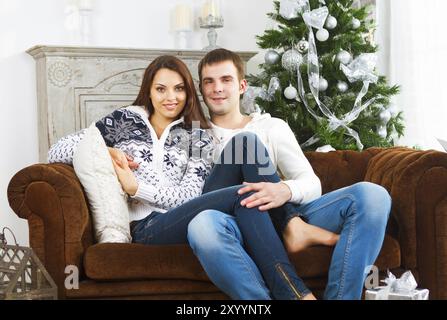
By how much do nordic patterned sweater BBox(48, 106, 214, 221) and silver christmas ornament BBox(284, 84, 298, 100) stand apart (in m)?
0.94

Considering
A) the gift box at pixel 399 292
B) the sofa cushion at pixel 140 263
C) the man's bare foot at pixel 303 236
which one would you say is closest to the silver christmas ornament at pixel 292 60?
the man's bare foot at pixel 303 236

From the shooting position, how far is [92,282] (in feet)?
7.91

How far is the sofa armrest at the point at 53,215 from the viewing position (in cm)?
241

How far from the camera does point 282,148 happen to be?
2742 mm

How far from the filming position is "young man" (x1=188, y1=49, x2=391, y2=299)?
2.22 metres

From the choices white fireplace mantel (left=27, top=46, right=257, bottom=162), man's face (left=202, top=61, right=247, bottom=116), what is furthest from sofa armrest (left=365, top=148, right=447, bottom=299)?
white fireplace mantel (left=27, top=46, right=257, bottom=162)

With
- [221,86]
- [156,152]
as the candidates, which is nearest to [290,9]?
[221,86]

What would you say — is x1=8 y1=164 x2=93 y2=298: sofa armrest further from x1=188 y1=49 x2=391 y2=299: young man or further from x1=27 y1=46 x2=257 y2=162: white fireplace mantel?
x1=27 y1=46 x2=257 y2=162: white fireplace mantel

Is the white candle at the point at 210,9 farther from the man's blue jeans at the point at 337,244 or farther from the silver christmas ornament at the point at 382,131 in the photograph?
the man's blue jeans at the point at 337,244

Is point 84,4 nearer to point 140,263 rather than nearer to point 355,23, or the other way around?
point 355,23

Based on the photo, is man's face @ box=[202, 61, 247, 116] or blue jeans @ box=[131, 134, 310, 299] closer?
blue jeans @ box=[131, 134, 310, 299]

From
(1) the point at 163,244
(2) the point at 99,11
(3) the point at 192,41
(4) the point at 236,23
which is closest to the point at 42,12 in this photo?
(2) the point at 99,11

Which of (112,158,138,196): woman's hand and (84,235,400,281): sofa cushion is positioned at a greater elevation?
(112,158,138,196): woman's hand

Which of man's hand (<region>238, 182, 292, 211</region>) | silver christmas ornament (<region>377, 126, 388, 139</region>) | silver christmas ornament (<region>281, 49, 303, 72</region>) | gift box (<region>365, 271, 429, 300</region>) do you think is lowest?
gift box (<region>365, 271, 429, 300</region>)
